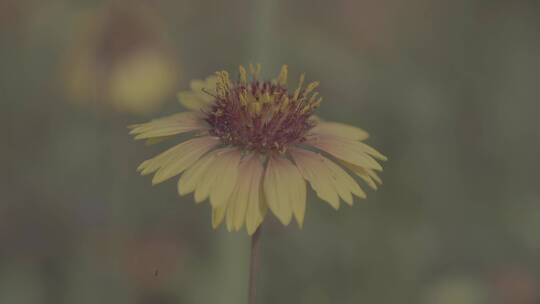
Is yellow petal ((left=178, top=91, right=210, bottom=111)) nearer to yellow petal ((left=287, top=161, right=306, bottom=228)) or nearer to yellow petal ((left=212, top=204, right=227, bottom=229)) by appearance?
yellow petal ((left=287, top=161, right=306, bottom=228))

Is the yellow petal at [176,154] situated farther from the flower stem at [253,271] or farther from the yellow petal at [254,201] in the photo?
the flower stem at [253,271]

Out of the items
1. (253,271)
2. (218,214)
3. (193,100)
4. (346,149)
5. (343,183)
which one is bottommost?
(253,271)

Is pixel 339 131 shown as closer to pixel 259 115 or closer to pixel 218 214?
pixel 259 115

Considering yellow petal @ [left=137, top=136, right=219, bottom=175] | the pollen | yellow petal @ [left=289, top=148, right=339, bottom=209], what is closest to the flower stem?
yellow petal @ [left=289, top=148, right=339, bottom=209]

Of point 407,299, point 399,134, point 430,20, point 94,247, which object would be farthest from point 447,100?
point 94,247

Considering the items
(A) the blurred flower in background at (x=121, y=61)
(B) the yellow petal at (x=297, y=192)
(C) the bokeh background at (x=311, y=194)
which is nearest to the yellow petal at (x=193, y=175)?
(B) the yellow petal at (x=297, y=192)

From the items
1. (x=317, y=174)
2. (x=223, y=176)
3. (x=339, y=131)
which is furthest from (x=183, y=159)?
(x=339, y=131)
